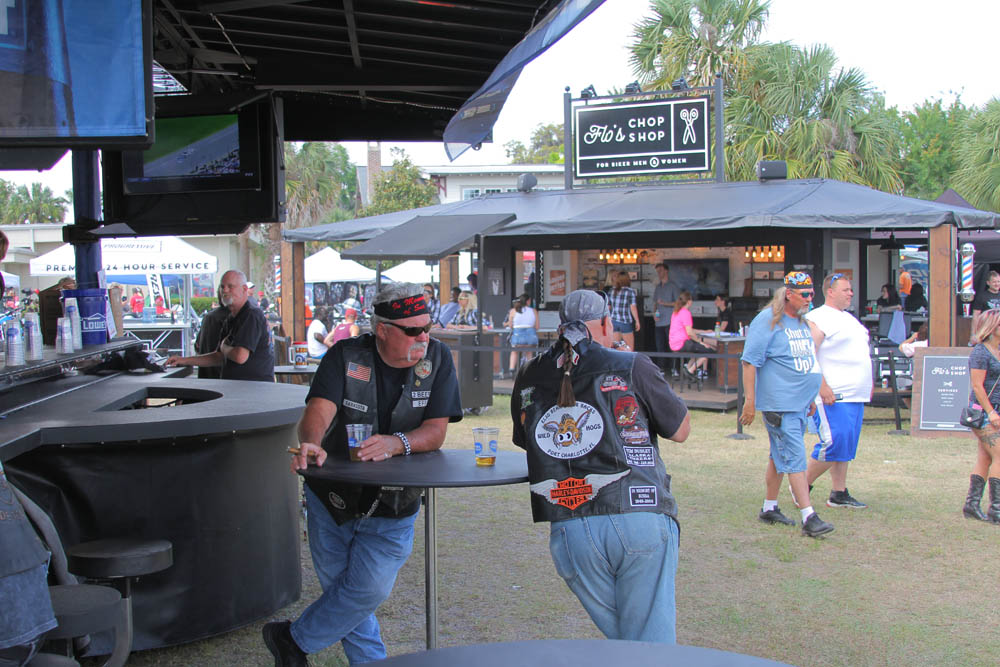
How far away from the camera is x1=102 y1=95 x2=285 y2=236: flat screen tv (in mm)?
6859

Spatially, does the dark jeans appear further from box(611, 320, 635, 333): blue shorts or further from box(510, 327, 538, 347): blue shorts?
box(510, 327, 538, 347): blue shorts

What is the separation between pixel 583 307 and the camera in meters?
3.43

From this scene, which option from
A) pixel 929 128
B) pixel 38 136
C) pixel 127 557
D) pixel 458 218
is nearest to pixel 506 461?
pixel 127 557

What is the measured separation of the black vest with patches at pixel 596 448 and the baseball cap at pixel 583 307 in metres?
0.11

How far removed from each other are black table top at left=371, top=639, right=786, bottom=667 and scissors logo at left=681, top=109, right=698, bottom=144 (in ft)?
44.0

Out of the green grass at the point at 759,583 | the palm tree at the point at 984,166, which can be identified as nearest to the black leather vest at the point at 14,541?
the green grass at the point at 759,583

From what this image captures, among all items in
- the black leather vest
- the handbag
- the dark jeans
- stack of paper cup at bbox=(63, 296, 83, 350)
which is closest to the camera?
the black leather vest

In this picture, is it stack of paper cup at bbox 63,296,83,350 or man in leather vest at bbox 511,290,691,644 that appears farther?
stack of paper cup at bbox 63,296,83,350

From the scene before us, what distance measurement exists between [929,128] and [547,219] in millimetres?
36057

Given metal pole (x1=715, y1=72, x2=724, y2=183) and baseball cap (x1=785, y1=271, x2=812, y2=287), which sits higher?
metal pole (x1=715, y1=72, x2=724, y2=183)

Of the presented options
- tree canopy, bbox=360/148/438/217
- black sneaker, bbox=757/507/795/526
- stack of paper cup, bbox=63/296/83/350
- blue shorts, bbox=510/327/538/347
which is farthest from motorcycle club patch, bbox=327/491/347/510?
tree canopy, bbox=360/148/438/217

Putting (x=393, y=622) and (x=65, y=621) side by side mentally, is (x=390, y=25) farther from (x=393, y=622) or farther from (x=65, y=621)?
(x=65, y=621)

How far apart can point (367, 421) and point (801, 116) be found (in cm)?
2299

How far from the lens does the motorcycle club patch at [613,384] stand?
330cm
